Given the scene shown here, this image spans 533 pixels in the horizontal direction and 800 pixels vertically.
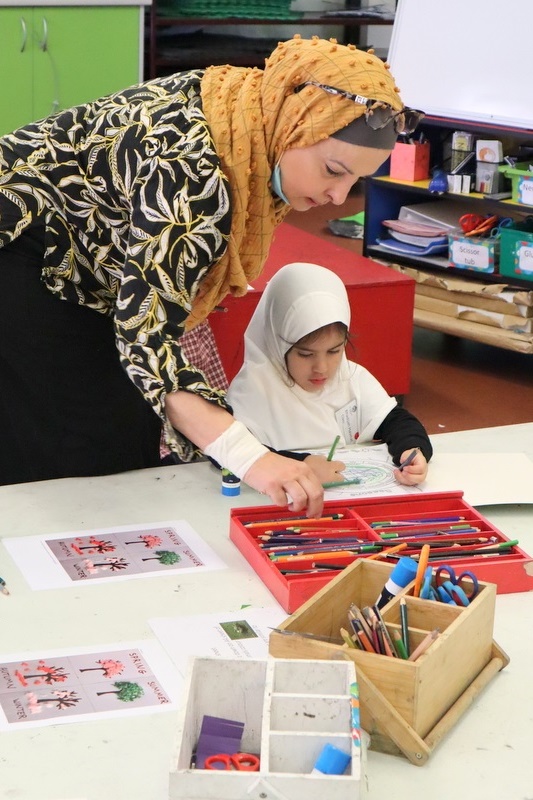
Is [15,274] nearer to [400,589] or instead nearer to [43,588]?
[43,588]

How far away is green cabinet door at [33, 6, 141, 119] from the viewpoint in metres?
4.41

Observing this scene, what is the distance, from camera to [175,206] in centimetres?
130

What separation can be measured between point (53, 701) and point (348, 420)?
1.04 m

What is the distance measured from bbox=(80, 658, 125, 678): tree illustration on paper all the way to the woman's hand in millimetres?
295

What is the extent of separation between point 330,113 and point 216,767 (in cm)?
81

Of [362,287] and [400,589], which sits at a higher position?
[400,589]

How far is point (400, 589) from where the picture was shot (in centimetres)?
112

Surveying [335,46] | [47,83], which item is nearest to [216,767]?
[335,46]

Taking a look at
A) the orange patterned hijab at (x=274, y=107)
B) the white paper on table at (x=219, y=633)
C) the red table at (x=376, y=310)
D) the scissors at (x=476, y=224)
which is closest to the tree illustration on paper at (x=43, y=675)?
the white paper on table at (x=219, y=633)

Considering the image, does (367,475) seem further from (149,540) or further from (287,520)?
(149,540)

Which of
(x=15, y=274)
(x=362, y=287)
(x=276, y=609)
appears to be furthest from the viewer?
(x=362, y=287)

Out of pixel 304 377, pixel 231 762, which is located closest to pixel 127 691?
pixel 231 762

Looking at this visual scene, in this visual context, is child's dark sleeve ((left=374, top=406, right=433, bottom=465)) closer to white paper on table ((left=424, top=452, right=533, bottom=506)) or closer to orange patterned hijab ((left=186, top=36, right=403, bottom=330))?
white paper on table ((left=424, top=452, right=533, bottom=506))

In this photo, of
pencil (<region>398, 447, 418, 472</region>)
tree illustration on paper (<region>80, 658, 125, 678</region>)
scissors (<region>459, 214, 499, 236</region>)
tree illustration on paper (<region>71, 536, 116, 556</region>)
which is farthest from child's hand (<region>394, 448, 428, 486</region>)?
scissors (<region>459, 214, 499, 236</region>)
